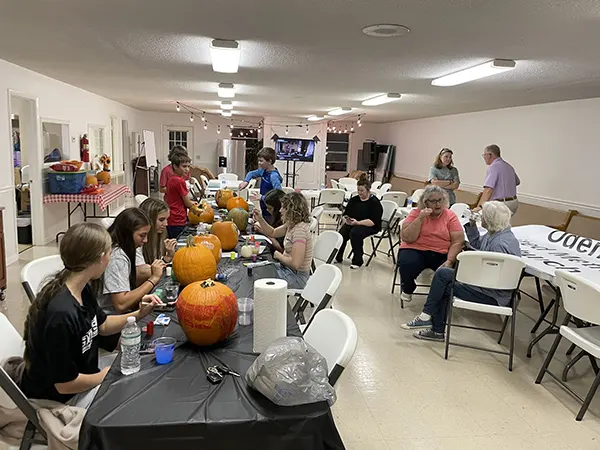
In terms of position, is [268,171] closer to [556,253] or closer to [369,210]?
[369,210]

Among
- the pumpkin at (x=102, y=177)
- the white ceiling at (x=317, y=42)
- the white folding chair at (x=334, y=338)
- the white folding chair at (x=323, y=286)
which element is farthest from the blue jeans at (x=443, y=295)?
the pumpkin at (x=102, y=177)

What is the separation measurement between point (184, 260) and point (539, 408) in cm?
249

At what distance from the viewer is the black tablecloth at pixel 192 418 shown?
4.72 ft

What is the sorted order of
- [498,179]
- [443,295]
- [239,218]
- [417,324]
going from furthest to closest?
[498,179]
[239,218]
[417,324]
[443,295]

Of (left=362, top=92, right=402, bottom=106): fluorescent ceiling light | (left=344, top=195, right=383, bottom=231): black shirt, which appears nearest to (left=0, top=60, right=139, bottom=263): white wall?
(left=344, top=195, right=383, bottom=231): black shirt

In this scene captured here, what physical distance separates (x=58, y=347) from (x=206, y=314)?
21.3 inches

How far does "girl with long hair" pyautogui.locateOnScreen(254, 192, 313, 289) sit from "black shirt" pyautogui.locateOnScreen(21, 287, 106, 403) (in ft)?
5.55

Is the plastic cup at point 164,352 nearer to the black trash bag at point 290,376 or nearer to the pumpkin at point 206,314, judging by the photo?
the pumpkin at point 206,314

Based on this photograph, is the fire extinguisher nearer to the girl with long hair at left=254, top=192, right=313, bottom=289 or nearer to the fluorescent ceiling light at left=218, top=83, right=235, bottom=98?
the fluorescent ceiling light at left=218, top=83, right=235, bottom=98

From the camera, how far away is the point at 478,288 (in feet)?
12.4

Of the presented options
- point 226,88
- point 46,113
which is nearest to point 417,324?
point 226,88

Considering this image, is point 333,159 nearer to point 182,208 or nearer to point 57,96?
point 57,96

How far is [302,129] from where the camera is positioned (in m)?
15.6

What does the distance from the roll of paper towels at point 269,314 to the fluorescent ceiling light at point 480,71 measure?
11.5ft
